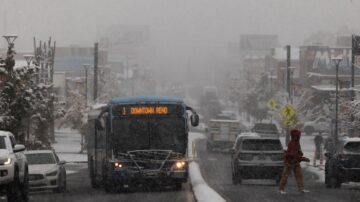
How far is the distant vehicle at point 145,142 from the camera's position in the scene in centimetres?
2623

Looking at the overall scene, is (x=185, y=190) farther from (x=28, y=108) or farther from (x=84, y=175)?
(x=84, y=175)

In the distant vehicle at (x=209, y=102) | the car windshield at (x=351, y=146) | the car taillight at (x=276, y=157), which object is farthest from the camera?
the distant vehicle at (x=209, y=102)

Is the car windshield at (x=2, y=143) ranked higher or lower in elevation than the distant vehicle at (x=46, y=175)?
higher

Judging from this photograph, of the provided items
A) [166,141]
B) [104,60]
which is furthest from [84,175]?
[104,60]

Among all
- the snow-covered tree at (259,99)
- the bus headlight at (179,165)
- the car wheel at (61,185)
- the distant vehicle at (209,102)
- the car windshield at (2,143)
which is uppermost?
the car windshield at (2,143)

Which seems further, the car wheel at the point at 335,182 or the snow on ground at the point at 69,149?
the snow on ground at the point at 69,149

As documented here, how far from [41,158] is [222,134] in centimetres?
4033

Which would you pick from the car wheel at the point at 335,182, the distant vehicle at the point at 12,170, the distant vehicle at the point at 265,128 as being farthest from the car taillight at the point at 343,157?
the distant vehicle at the point at 265,128

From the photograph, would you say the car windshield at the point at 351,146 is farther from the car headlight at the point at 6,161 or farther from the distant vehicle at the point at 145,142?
the car headlight at the point at 6,161

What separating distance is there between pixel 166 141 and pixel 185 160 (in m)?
0.77

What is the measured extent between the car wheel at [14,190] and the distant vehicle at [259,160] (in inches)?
450

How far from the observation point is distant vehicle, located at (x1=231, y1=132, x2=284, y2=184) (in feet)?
101

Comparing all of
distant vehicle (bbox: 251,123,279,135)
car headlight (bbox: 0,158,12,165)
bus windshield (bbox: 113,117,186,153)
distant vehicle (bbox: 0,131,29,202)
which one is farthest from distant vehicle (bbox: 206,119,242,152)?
car headlight (bbox: 0,158,12,165)

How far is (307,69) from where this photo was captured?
134125 millimetres
